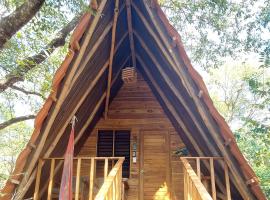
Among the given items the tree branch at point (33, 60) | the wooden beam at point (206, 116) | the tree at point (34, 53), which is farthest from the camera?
the tree at point (34, 53)

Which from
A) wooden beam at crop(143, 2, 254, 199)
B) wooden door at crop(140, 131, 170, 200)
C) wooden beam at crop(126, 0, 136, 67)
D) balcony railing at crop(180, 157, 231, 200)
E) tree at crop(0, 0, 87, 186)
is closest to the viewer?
balcony railing at crop(180, 157, 231, 200)

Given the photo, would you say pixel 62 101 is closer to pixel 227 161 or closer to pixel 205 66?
pixel 227 161

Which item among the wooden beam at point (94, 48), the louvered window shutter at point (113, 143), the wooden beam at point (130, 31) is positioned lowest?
the louvered window shutter at point (113, 143)

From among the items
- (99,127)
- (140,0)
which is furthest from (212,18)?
(99,127)

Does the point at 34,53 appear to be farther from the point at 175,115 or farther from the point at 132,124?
the point at 175,115

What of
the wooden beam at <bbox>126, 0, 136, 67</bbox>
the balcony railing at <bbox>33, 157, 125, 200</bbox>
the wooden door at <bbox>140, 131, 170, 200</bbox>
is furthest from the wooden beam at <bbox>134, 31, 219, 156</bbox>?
the wooden door at <bbox>140, 131, 170, 200</bbox>

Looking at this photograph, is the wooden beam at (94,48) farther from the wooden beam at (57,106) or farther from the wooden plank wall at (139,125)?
the wooden plank wall at (139,125)

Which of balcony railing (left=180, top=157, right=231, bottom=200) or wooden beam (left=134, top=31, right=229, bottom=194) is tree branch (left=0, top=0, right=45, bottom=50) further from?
balcony railing (left=180, top=157, right=231, bottom=200)

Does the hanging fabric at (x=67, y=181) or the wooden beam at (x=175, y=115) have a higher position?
the wooden beam at (x=175, y=115)

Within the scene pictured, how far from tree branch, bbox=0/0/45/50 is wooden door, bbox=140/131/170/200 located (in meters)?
4.15

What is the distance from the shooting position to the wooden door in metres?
7.00

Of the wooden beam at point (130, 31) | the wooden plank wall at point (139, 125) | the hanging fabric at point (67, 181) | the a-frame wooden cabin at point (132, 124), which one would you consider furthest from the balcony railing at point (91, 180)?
the wooden beam at point (130, 31)

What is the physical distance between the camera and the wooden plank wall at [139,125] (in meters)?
7.02

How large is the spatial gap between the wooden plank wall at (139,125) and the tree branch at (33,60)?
220 centimetres
